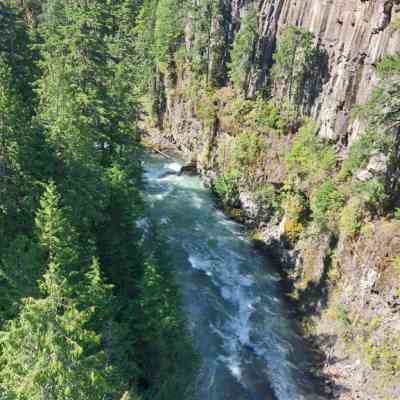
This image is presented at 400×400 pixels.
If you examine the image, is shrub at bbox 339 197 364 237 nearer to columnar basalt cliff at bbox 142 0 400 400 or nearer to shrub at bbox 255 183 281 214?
columnar basalt cliff at bbox 142 0 400 400

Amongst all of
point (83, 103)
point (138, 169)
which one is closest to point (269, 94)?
point (138, 169)

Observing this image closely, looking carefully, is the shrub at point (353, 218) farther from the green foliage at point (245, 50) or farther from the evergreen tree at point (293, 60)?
the green foliage at point (245, 50)

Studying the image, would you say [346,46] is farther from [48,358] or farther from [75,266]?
[48,358]

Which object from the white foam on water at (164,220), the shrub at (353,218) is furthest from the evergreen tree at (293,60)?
the white foam on water at (164,220)

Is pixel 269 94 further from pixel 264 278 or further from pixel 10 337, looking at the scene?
pixel 10 337

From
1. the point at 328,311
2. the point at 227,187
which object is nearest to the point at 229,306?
the point at 328,311

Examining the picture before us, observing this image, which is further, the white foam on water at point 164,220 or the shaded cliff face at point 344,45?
the white foam on water at point 164,220

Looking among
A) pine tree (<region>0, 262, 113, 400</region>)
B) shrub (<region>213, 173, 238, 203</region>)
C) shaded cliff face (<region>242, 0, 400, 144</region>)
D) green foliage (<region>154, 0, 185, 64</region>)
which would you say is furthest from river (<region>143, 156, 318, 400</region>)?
green foliage (<region>154, 0, 185, 64</region>)
